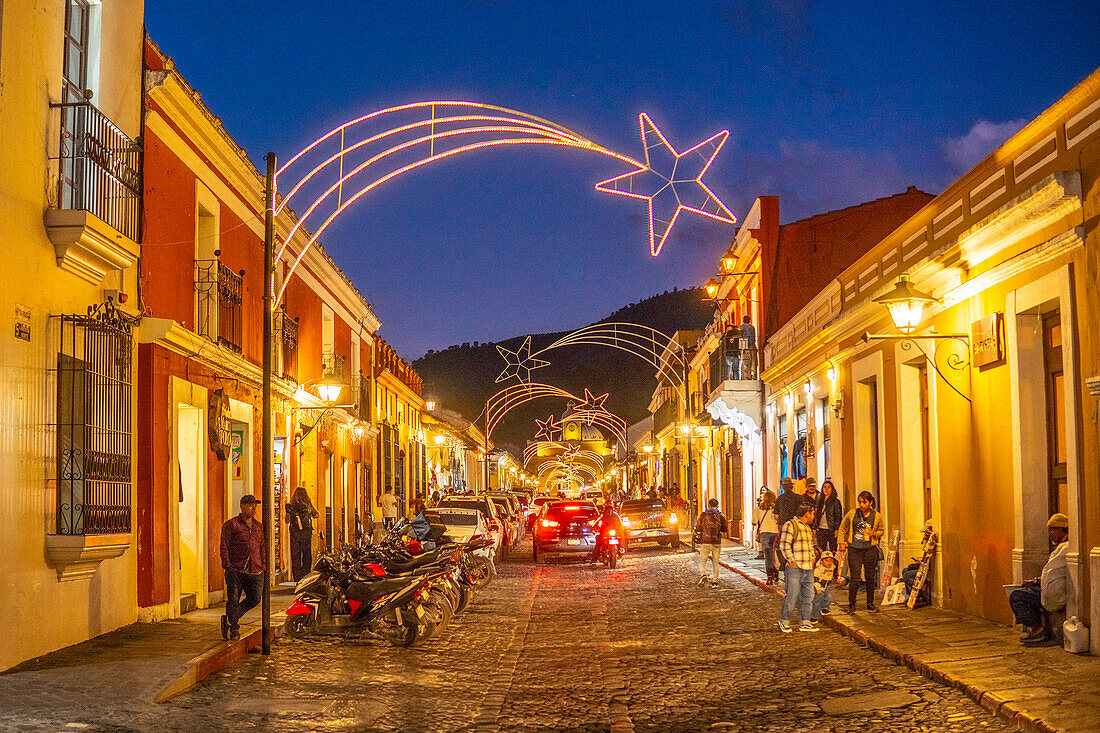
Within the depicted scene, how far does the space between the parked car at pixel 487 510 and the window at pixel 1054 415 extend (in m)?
13.7

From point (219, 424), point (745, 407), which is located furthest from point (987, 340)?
point (745, 407)

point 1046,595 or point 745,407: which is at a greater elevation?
point 745,407

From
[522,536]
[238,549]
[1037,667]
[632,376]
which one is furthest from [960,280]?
[632,376]

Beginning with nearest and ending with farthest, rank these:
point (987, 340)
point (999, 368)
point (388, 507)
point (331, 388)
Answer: point (999, 368) → point (987, 340) → point (331, 388) → point (388, 507)

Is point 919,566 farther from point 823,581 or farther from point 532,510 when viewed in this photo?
point 532,510

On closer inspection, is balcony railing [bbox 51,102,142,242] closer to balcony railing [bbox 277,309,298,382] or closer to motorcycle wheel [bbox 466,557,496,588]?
balcony railing [bbox 277,309,298,382]

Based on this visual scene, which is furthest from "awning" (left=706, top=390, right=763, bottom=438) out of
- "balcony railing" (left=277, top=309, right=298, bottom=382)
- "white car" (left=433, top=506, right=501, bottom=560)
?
"balcony railing" (left=277, top=309, right=298, bottom=382)

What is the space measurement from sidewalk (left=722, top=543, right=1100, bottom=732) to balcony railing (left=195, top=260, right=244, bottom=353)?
9.37 meters

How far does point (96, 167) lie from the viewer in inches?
451

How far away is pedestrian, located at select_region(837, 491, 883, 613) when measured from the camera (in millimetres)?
13492

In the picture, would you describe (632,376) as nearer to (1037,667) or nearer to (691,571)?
(691,571)

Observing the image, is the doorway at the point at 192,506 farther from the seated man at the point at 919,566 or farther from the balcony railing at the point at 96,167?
the seated man at the point at 919,566

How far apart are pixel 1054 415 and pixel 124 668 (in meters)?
9.10

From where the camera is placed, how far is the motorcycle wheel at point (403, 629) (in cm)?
1192
